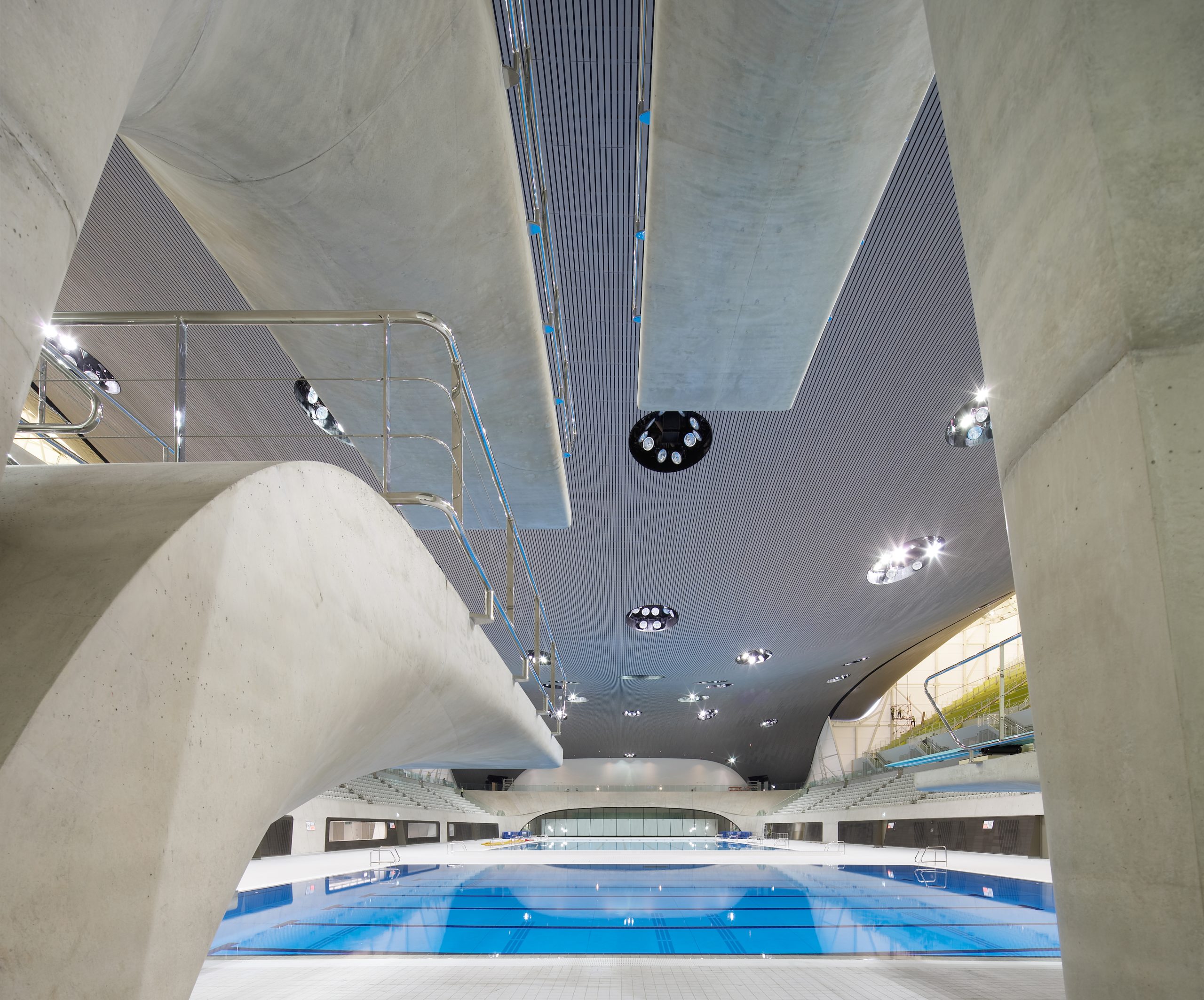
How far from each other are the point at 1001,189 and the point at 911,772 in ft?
71.6

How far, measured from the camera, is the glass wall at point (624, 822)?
3978 centimetres

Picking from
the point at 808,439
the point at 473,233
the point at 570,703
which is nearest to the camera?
the point at 473,233

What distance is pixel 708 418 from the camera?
34.8 feet

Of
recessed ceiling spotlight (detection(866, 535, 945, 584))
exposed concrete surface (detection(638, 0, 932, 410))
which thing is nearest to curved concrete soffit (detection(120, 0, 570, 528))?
exposed concrete surface (detection(638, 0, 932, 410))

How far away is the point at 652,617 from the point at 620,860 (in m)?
4.75

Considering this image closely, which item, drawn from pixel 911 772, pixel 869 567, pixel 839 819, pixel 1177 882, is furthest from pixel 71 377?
pixel 839 819

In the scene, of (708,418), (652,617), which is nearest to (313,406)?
(708,418)

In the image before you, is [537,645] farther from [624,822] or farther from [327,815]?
[624,822]

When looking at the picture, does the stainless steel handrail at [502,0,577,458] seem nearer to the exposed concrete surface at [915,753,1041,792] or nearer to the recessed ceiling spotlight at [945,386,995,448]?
the exposed concrete surface at [915,753,1041,792]

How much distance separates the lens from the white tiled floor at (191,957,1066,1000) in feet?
14.4

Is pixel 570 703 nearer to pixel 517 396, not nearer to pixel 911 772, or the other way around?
pixel 911 772

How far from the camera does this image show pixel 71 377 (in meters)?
2.71

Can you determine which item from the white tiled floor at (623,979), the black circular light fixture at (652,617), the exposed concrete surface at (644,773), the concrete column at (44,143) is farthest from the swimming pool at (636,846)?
the concrete column at (44,143)

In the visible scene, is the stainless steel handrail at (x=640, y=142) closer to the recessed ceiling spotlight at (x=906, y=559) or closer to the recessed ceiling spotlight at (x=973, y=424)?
the recessed ceiling spotlight at (x=973, y=424)
